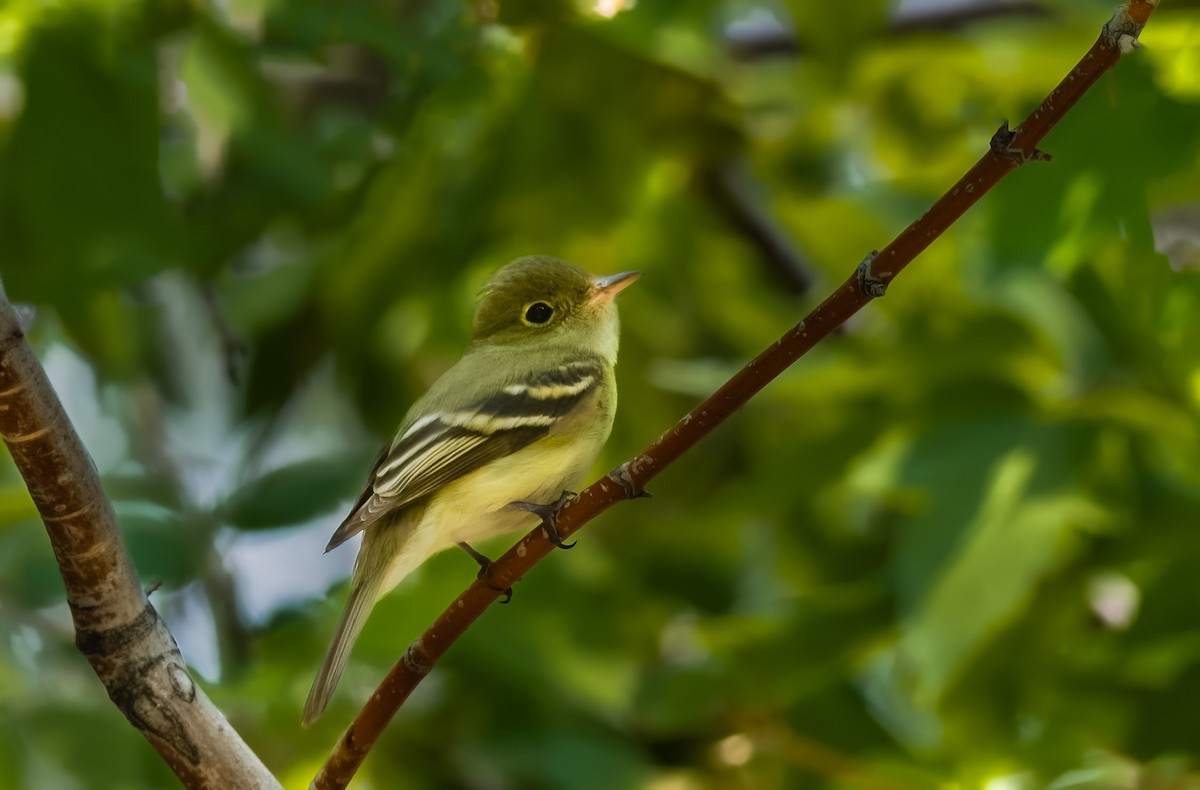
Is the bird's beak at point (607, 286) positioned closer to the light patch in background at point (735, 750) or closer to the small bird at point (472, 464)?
the small bird at point (472, 464)

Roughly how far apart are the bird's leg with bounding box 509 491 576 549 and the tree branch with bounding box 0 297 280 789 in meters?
0.52

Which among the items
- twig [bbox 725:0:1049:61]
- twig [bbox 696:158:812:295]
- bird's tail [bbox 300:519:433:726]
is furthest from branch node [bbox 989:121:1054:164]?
twig [bbox 696:158:812:295]

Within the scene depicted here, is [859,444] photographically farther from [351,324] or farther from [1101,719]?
[351,324]

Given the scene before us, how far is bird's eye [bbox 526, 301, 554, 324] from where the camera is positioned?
319 centimetres

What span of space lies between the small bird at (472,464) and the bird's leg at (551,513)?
0.06 metres

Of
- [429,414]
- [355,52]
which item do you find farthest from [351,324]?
[355,52]

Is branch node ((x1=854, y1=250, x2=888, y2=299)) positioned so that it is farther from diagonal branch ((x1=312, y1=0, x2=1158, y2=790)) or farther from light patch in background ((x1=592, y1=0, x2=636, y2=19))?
light patch in background ((x1=592, y1=0, x2=636, y2=19))

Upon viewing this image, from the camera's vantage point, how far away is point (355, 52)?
5.50m

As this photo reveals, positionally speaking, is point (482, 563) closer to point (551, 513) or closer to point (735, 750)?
point (551, 513)

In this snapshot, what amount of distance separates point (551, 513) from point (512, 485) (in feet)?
1.30

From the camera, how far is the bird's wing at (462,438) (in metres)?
2.50

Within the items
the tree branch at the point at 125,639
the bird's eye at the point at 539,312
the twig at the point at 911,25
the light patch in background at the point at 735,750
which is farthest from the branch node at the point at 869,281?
the twig at the point at 911,25

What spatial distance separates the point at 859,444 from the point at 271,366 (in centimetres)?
197

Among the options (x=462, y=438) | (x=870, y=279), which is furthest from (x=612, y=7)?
(x=870, y=279)
